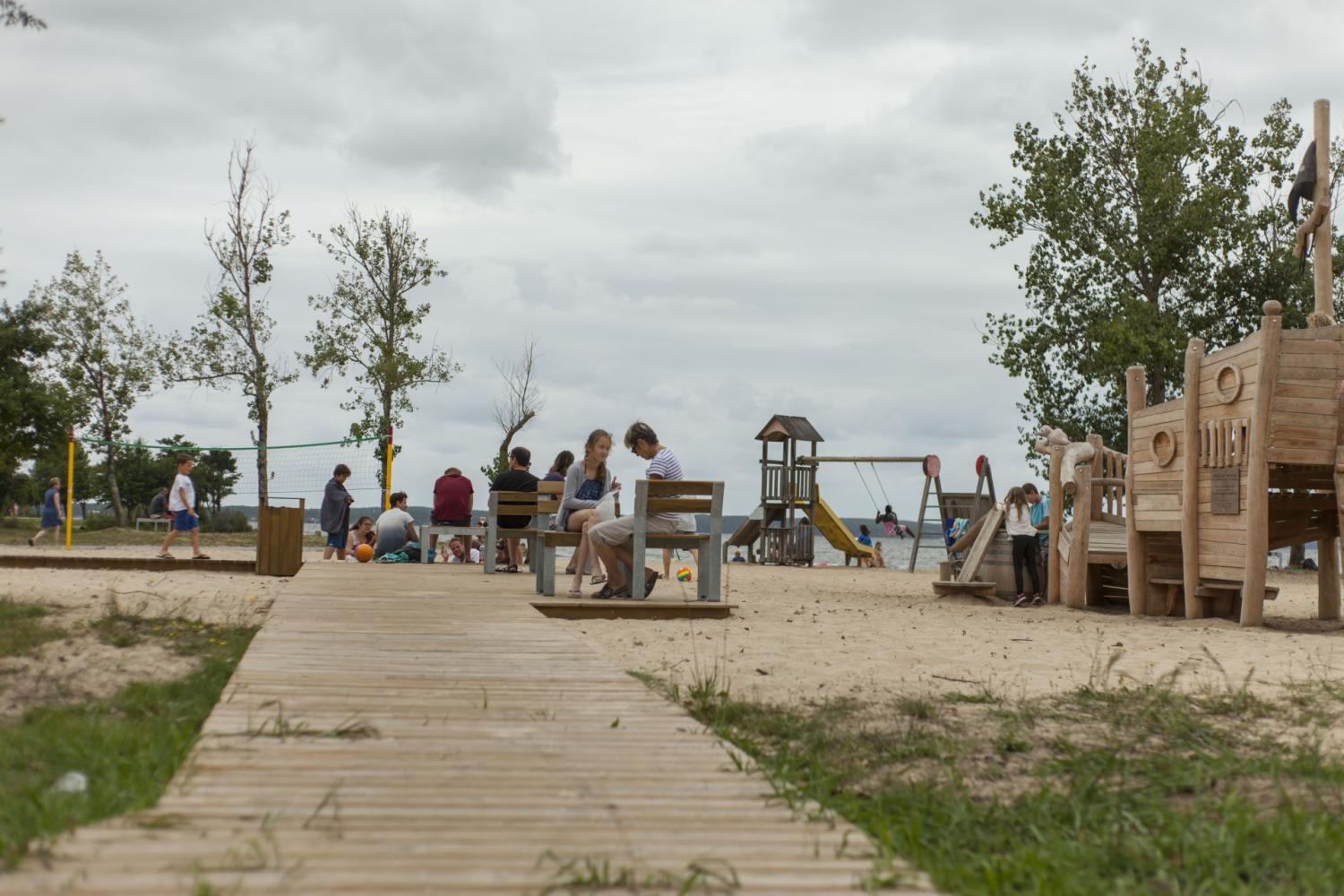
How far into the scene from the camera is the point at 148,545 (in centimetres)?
2839

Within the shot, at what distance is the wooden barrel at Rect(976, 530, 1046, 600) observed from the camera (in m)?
15.3

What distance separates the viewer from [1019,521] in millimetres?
15133

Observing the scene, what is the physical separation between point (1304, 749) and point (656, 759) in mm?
2385

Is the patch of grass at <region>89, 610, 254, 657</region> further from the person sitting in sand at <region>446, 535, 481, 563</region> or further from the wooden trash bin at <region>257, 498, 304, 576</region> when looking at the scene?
the person sitting in sand at <region>446, 535, 481, 563</region>

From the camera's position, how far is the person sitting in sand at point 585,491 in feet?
36.2

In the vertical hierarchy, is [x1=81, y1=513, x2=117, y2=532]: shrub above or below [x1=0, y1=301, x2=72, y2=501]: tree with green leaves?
below

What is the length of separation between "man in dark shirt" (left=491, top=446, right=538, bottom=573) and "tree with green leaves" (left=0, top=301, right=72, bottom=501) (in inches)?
1033

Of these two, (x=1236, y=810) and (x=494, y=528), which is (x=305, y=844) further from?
(x=494, y=528)

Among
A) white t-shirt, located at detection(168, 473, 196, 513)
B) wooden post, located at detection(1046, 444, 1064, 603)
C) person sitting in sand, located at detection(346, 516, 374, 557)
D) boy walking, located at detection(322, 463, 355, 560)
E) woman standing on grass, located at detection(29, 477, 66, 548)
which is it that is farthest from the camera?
woman standing on grass, located at detection(29, 477, 66, 548)

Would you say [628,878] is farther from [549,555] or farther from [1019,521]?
[1019,521]

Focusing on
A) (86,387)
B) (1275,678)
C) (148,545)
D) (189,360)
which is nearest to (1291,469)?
(1275,678)

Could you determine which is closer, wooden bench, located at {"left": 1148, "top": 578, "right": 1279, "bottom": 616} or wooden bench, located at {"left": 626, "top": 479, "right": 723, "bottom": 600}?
wooden bench, located at {"left": 626, "top": 479, "right": 723, "bottom": 600}

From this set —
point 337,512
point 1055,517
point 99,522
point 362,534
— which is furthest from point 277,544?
point 99,522

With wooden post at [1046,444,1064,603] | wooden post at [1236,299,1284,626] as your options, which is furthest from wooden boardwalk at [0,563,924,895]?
wooden post at [1046,444,1064,603]
